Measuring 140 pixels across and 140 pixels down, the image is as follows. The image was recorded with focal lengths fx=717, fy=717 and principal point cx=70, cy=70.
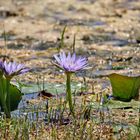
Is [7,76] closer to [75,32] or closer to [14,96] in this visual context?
[14,96]

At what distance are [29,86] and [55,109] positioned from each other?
61cm

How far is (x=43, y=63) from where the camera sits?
5.04 m

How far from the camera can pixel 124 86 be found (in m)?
3.84

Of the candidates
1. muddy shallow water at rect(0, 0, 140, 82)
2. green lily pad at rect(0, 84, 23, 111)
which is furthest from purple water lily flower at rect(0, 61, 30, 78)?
muddy shallow water at rect(0, 0, 140, 82)

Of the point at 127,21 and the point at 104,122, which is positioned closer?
the point at 104,122

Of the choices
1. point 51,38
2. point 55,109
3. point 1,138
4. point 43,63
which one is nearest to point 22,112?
point 55,109

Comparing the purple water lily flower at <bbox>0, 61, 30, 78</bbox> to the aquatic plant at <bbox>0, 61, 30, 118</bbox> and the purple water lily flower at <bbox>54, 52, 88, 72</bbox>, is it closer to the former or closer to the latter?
the aquatic plant at <bbox>0, 61, 30, 118</bbox>

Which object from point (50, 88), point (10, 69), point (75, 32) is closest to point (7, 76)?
point (10, 69)

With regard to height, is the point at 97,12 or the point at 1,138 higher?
the point at 97,12

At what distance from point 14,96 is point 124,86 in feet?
1.99

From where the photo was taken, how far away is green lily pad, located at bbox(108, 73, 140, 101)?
380cm

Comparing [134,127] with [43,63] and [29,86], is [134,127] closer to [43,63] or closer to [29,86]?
[29,86]

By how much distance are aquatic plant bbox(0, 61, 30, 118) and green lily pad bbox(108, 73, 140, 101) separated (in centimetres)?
58

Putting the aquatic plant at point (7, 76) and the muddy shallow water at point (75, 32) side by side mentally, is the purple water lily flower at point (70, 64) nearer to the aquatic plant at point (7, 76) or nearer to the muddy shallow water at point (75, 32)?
the aquatic plant at point (7, 76)
